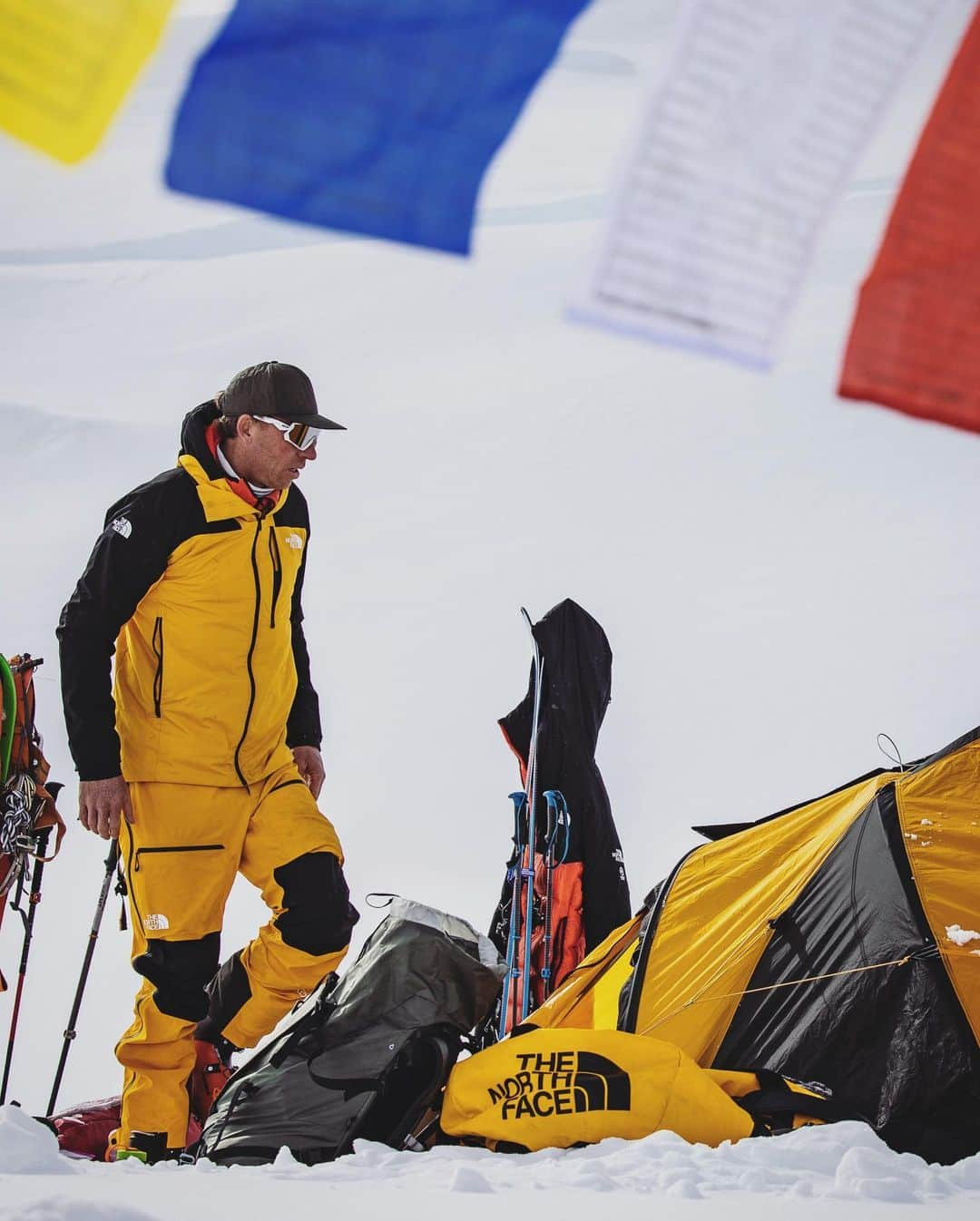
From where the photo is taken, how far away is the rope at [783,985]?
3.41 m

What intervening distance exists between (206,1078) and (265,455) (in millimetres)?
1635

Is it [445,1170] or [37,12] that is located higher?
[37,12]

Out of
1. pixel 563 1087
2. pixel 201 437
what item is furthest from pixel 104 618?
pixel 563 1087

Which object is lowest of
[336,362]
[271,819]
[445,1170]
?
[445,1170]

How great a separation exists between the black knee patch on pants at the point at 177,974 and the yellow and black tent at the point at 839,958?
1.07m

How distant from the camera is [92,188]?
10.8 feet

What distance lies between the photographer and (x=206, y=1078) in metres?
3.66

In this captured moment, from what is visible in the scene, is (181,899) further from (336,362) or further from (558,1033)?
(336,362)

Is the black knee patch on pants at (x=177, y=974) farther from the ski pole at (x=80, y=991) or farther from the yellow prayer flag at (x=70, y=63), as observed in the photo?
the yellow prayer flag at (x=70, y=63)

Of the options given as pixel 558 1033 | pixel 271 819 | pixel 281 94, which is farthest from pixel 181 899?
pixel 281 94

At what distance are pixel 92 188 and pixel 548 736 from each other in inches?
109

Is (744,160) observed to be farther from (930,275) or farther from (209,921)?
(209,921)

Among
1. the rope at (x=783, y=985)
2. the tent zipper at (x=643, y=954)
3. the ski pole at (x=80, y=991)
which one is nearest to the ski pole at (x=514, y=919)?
the tent zipper at (x=643, y=954)

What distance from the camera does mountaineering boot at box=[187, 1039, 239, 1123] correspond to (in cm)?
363
